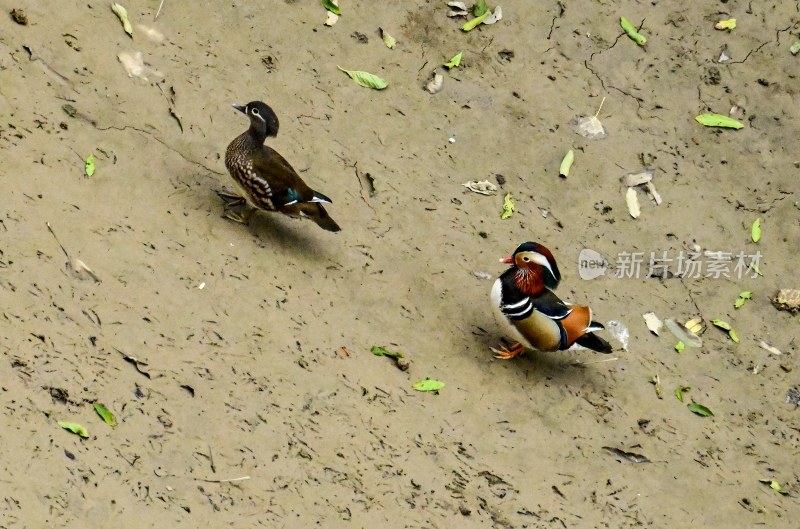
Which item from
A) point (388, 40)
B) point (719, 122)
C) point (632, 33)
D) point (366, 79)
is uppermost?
point (632, 33)

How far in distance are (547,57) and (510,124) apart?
3.16 feet

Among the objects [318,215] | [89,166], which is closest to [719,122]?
[318,215]

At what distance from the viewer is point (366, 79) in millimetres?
7496

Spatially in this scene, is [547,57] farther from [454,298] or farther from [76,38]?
[76,38]

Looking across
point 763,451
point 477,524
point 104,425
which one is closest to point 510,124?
point 763,451

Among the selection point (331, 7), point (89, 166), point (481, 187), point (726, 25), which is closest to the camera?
point (89, 166)

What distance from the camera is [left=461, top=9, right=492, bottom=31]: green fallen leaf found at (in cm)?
816

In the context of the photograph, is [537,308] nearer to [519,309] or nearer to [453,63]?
[519,309]

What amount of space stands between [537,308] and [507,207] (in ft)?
4.57

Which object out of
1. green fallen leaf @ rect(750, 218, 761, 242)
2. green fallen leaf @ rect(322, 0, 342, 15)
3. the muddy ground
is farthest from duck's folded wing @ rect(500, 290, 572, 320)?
green fallen leaf @ rect(322, 0, 342, 15)

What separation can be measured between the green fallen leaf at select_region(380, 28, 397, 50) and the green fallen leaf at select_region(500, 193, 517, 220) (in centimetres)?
182

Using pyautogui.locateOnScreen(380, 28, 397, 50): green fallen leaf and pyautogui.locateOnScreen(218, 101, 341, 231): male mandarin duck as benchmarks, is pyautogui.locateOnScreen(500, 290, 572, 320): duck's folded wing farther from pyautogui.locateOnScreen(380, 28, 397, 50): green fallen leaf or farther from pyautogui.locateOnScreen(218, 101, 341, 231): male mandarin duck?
pyautogui.locateOnScreen(380, 28, 397, 50): green fallen leaf

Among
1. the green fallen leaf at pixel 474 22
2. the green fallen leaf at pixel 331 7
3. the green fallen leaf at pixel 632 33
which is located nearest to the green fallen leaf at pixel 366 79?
the green fallen leaf at pixel 331 7

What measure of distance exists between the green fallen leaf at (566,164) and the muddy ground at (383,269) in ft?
0.17
